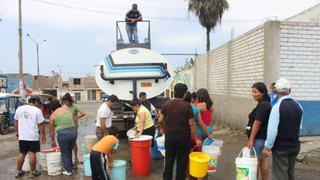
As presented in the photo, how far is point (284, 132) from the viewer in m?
4.75

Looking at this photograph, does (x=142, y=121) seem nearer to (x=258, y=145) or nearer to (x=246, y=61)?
(x=258, y=145)

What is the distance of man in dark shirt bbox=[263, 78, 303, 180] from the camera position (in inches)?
186

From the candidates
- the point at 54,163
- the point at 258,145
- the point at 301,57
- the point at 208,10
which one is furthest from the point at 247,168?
the point at 208,10

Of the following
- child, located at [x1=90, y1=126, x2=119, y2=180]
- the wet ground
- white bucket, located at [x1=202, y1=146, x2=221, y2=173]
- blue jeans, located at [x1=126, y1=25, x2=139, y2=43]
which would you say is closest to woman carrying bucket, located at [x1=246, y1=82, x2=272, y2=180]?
white bucket, located at [x1=202, y1=146, x2=221, y2=173]

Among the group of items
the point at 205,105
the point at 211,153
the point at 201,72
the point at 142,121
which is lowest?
the point at 211,153

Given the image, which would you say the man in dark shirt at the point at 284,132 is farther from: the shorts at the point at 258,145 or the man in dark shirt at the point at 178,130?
the man in dark shirt at the point at 178,130

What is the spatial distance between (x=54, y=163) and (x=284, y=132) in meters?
4.94

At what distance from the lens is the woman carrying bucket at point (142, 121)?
25.6 ft

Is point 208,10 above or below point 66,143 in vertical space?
above

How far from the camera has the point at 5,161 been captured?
9930 mm

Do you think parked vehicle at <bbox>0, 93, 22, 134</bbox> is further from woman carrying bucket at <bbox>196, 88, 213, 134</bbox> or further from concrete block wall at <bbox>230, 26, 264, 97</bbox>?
woman carrying bucket at <bbox>196, 88, 213, 134</bbox>

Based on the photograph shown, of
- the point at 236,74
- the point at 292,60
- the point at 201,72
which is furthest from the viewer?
the point at 201,72

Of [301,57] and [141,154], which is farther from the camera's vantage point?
[301,57]

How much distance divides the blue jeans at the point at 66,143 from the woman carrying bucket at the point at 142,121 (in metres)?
1.33
